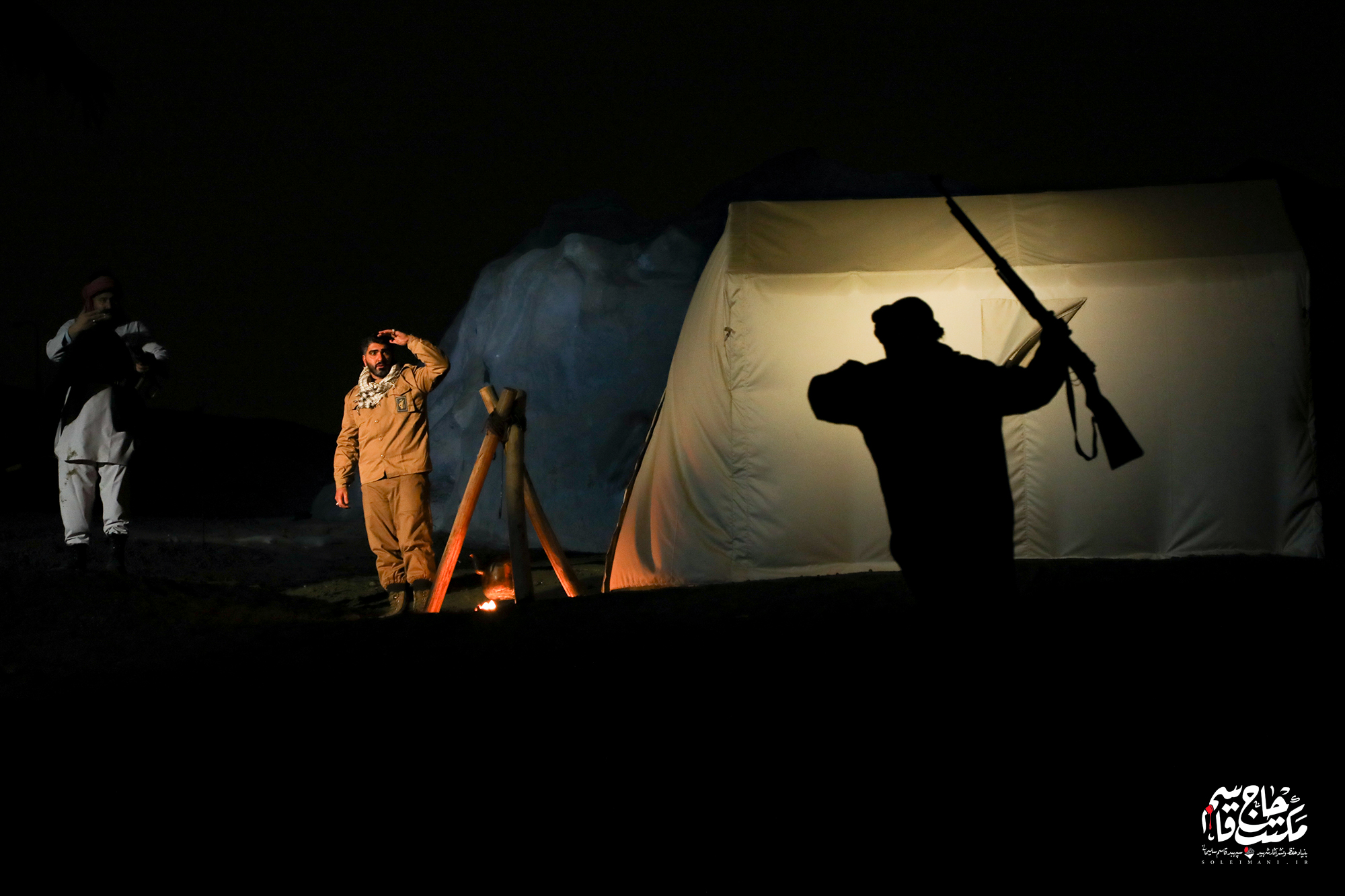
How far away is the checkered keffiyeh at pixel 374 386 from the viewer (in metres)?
6.21

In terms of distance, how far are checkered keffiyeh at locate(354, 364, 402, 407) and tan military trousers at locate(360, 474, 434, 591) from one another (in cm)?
53

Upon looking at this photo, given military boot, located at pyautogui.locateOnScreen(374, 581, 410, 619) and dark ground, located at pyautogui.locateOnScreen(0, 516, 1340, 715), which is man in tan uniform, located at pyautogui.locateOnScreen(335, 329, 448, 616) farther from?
dark ground, located at pyautogui.locateOnScreen(0, 516, 1340, 715)

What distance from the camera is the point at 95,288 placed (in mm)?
5578

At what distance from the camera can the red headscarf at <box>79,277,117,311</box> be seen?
18.3ft

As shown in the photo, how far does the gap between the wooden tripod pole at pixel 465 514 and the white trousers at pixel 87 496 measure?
6.31ft

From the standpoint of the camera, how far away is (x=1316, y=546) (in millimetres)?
5562

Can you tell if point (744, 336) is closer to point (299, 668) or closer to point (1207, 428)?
point (1207, 428)

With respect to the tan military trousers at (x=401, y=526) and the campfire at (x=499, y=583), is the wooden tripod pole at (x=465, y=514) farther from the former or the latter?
the campfire at (x=499, y=583)

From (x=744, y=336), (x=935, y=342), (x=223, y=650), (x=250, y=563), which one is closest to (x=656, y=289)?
(x=250, y=563)

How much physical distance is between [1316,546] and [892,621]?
3355 mm

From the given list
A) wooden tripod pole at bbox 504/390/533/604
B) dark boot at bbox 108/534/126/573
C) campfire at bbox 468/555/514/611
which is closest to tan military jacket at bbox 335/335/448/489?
wooden tripod pole at bbox 504/390/533/604

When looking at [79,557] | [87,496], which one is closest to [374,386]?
[87,496]

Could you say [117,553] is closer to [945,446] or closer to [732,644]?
[732,644]

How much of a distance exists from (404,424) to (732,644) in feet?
10.8
